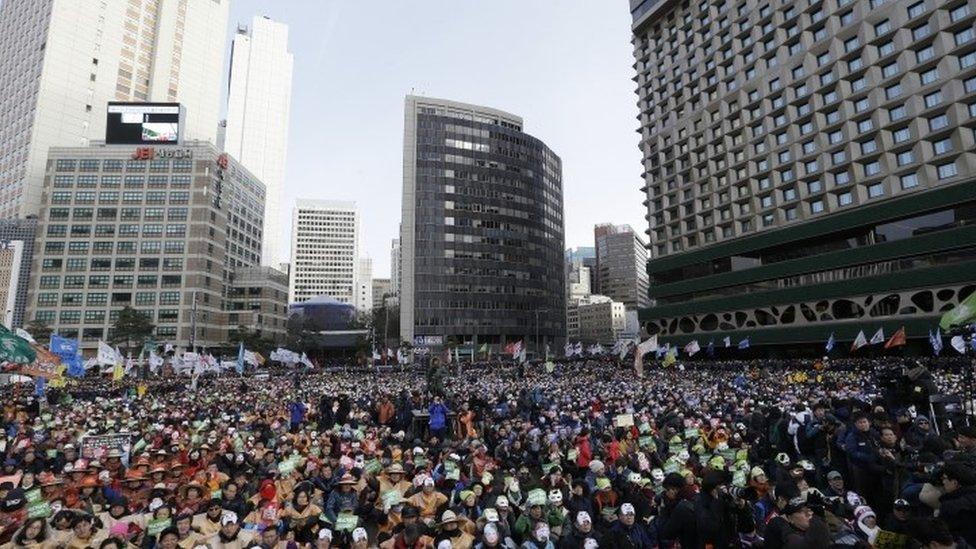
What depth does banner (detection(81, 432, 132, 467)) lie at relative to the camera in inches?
530

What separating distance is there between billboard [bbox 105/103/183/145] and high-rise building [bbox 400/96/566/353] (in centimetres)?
3865

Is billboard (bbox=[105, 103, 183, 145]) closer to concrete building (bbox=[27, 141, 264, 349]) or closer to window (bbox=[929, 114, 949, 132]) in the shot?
concrete building (bbox=[27, 141, 264, 349])

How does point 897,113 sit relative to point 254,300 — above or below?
above

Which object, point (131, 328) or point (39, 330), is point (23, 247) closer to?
point (39, 330)

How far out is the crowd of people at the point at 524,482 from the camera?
7.09m

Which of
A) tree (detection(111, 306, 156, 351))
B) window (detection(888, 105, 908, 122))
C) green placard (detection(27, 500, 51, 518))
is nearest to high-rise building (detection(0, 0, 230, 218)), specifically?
tree (detection(111, 306, 156, 351))

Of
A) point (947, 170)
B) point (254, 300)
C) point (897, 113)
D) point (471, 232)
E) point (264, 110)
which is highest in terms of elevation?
point (264, 110)

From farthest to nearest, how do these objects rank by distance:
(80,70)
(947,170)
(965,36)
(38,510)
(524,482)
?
(80,70) → (947,170) → (965,36) → (524,482) → (38,510)

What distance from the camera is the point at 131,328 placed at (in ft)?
247

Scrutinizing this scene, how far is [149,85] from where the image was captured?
113500 mm

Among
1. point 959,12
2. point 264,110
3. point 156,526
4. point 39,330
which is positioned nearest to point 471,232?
point 39,330

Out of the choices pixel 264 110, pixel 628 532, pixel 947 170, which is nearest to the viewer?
pixel 628 532

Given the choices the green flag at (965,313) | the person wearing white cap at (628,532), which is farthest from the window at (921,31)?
the person wearing white cap at (628,532)

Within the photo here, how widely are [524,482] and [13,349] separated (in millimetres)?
20854
